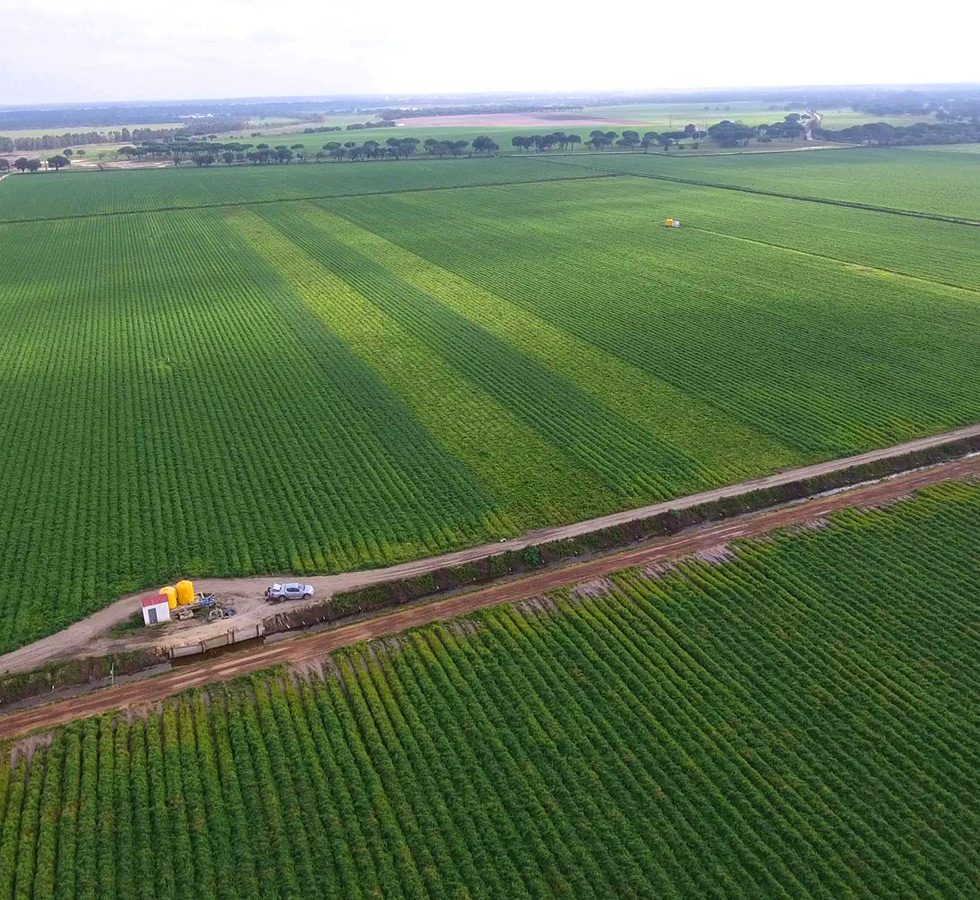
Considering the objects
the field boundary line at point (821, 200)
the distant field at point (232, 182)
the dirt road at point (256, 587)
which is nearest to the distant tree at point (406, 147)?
the distant field at point (232, 182)

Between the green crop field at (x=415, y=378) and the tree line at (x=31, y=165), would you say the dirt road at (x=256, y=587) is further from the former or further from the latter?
the tree line at (x=31, y=165)

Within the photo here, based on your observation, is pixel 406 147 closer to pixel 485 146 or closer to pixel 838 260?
pixel 485 146

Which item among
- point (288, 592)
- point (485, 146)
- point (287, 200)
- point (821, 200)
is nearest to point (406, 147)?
point (485, 146)

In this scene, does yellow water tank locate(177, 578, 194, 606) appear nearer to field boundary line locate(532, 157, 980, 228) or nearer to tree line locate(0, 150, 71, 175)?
field boundary line locate(532, 157, 980, 228)

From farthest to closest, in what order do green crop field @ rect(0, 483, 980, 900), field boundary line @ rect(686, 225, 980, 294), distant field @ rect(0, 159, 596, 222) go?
distant field @ rect(0, 159, 596, 222) → field boundary line @ rect(686, 225, 980, 294) → green crop field @ rect(0, 483, 980, 900)

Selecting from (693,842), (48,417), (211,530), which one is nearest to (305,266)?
(48,417)

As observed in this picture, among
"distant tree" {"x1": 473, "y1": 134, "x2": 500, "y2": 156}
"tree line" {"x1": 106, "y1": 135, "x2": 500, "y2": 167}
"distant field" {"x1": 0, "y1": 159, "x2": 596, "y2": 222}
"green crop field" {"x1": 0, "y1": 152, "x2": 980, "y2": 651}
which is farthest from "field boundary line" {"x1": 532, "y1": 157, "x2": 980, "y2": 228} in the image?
"tree line" {"x1": 106, "y1": 135, "x2": 500, "y2": 167}
